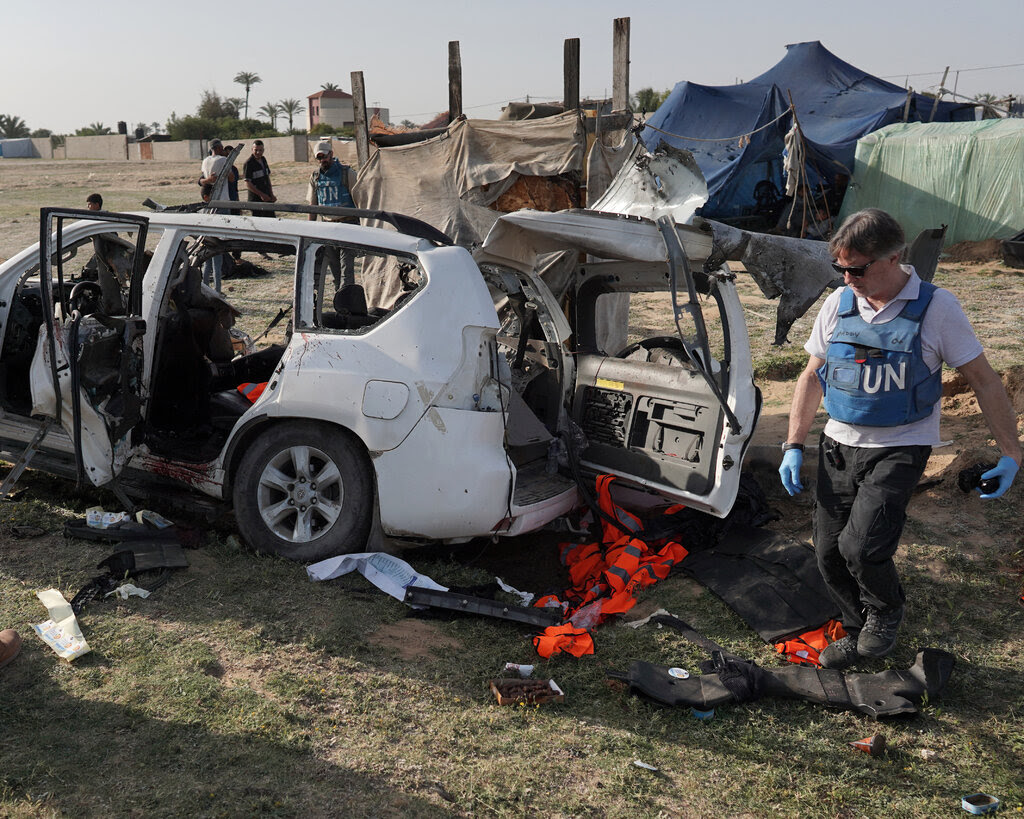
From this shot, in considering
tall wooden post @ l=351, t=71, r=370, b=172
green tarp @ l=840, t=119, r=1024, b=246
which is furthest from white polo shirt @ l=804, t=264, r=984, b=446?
green tarp @ l=840, t=119, r=1024, b=246

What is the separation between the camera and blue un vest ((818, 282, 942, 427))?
352cm

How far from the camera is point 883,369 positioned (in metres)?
3.57

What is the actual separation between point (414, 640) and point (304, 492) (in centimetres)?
105

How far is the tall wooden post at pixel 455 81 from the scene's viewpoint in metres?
10.4

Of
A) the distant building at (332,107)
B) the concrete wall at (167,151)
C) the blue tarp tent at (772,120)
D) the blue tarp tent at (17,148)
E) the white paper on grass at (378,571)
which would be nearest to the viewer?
the white paper on grass at (378,571)

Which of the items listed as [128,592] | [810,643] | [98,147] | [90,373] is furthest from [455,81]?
[98,147]

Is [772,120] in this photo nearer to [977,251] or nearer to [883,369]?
[977,251]

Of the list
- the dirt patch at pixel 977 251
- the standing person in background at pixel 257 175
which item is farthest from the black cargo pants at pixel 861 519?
the dirt patch at pixel 977 251

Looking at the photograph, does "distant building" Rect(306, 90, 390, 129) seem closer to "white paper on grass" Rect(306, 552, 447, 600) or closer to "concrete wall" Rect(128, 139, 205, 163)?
"concrete wall" Rect(128, 139, 205, 163)

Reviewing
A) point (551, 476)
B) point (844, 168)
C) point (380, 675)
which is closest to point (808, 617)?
point (551, 476)

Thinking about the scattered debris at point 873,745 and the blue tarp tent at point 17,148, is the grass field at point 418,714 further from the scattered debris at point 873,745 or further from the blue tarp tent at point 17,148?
the blue tarp tent at point 17,148

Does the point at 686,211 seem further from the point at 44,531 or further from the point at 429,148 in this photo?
the point at 429,148

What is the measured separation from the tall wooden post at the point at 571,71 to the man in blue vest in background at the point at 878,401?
634cm

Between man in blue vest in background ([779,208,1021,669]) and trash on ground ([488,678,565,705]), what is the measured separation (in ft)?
4.24
